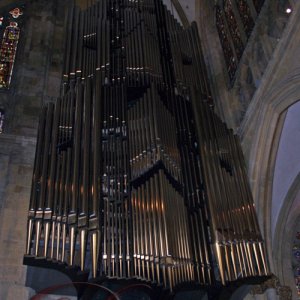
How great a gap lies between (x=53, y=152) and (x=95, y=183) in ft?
2.87

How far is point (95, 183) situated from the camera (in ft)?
23.5

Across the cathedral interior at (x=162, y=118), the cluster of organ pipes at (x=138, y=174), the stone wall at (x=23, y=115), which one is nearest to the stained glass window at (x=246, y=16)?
the cathedral interior at (x=162, y=118)

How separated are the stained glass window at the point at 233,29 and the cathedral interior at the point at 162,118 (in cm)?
2

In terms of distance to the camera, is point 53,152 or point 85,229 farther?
point 53,152

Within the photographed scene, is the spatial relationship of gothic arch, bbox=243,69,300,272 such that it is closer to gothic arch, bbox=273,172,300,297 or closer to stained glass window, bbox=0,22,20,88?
gothic arch, bbox=273,172,300,297

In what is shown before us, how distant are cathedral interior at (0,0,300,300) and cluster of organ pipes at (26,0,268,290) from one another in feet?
0.10

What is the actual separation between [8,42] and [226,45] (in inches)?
191

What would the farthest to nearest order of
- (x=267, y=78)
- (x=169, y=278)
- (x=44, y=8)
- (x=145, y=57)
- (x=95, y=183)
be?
(x=44, y=8) → (x=145, y=57) → (x=267, y=78) → (x=95, y=183) → (x=169, y=278)

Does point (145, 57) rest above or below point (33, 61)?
below

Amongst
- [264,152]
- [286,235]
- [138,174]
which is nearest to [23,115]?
[138,174]

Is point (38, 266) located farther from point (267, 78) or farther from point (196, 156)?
point (267, 78)

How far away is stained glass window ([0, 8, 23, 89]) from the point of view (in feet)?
36.4

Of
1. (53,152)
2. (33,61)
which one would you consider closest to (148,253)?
(53,152)

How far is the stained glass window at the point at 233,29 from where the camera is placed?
1052 centimetres
